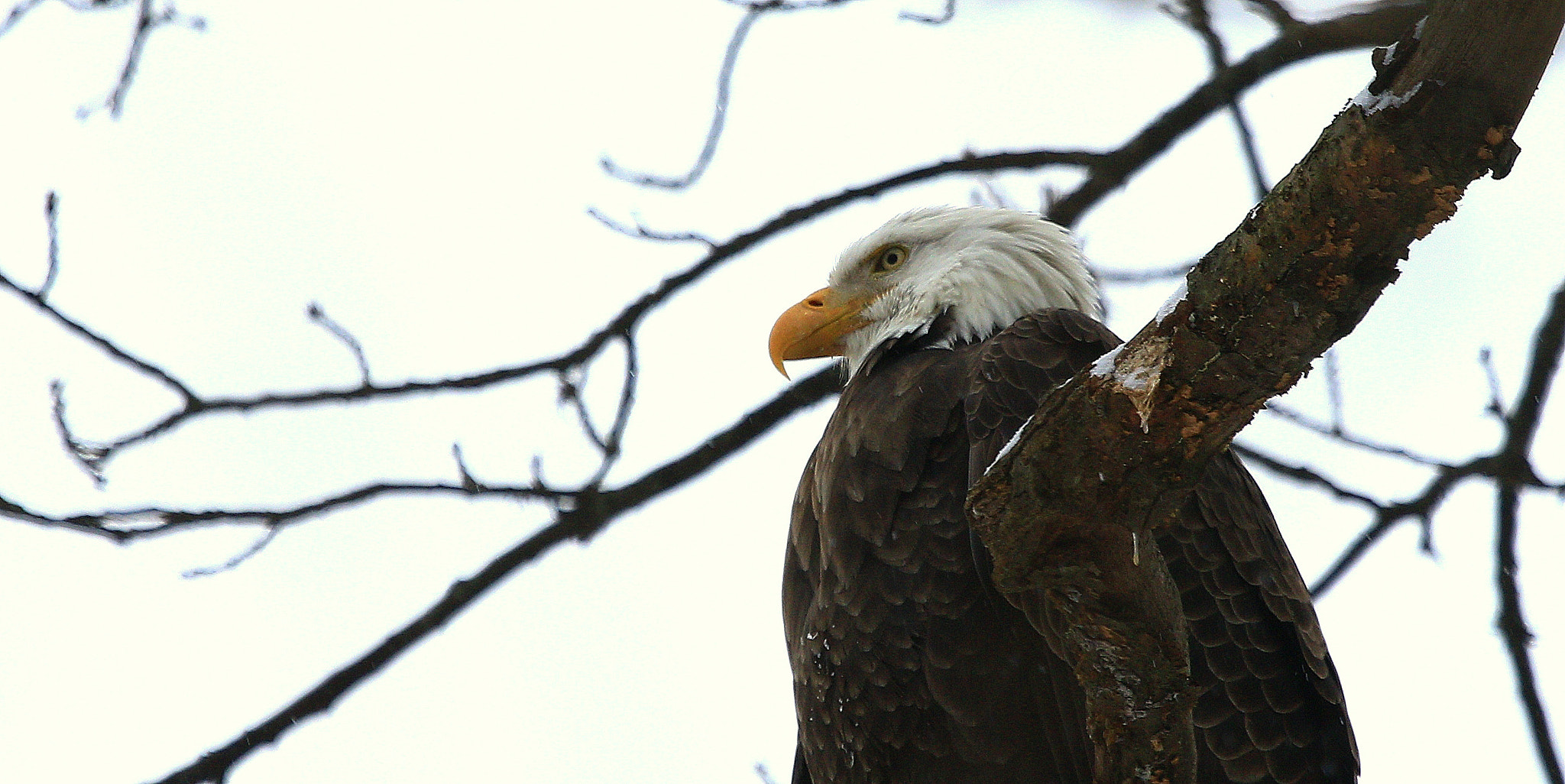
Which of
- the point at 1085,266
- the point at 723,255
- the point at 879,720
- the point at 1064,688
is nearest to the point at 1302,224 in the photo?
the point at 1064,688

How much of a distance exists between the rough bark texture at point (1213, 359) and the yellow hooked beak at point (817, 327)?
171cm

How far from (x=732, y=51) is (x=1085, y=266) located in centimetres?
125

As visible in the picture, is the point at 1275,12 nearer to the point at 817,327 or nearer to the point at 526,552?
the point at 817,327

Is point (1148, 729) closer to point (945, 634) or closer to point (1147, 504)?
point (1147, 504)

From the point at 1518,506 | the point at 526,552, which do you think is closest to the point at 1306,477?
the point at 1518,506

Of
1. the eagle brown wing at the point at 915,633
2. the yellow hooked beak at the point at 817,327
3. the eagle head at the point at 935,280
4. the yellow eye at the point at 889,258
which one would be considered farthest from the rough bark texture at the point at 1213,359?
the yellow eye at the point at 889,258

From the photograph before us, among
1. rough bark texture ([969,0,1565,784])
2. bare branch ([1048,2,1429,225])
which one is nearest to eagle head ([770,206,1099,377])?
bare branch ([1048,2,1429,225])

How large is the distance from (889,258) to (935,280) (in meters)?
0.23

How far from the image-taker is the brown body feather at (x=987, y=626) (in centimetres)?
289

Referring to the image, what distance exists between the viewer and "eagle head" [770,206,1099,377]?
3818 millimetres

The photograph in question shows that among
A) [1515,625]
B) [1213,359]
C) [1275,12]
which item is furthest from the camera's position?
[1515,625]

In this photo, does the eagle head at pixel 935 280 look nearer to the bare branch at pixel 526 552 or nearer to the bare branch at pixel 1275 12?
the bare branch at pixel 526 552

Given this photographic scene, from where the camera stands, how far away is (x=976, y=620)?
114 inches

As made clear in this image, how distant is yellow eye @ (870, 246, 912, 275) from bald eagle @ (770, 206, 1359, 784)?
0.76 metres
